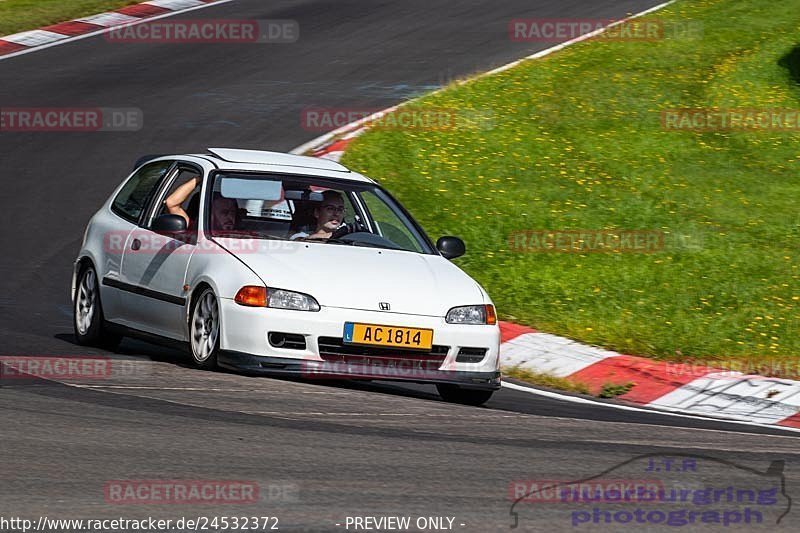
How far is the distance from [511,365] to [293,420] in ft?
11.9

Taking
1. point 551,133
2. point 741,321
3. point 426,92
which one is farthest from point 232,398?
point 426,92

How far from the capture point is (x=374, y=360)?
27.5 feet

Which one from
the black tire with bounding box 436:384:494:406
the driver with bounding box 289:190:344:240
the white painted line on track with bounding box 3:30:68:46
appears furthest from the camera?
the white painted line on track with bounding box 3:30:68:46

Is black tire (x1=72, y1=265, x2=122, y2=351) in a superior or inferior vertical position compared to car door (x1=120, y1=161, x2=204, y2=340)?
inferior

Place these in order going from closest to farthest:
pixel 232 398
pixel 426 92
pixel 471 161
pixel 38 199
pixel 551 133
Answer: pixel 232 398
pixel 38 199
pixel 471 161
pixel 551 133
pixel 426 92

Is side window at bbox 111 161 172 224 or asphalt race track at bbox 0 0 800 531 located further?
side window at bbox 111 161 172 224

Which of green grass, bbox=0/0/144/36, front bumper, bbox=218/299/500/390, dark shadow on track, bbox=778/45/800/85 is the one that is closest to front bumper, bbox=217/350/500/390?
front bumper, bbox=218/299/500/390

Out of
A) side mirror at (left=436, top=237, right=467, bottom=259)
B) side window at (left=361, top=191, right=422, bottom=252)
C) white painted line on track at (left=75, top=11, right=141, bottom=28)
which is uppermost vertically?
white painted line on track at (left=75, top=11, right=141, bottom=28)

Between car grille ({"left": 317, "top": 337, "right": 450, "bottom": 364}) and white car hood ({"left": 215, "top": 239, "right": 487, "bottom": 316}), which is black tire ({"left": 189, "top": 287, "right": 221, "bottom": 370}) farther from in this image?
car grille ({"left": 317, "top": 337, "right": 450, "bottom": 364})

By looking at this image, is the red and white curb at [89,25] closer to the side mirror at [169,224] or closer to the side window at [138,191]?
the side window at [138,191]

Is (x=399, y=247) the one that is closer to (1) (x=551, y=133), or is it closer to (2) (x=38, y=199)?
(2) (x=38, y=199)

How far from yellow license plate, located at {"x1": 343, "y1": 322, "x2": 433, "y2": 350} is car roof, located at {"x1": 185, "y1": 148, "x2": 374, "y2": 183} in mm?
1758

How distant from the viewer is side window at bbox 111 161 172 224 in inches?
399

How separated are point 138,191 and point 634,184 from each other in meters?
7.24
